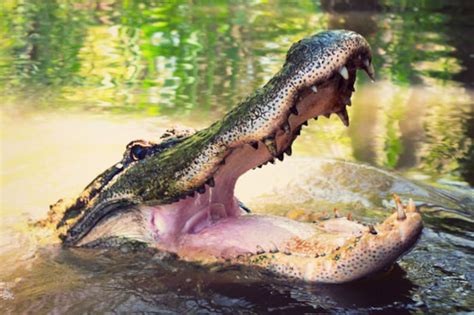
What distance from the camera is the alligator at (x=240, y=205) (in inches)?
104

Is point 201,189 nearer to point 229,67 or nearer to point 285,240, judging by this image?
point 285,240

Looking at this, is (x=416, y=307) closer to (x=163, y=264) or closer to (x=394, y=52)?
(x=163, y=264)

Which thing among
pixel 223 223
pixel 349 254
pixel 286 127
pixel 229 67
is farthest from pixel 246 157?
pixel 229 67

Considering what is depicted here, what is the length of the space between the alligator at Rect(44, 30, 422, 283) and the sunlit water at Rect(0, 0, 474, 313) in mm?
92

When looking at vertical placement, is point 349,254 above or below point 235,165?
below

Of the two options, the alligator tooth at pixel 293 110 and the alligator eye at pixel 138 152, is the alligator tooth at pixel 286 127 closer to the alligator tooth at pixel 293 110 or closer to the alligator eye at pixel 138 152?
the alligator tooth at pixel 293 110

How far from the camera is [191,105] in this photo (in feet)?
Answer: 21.3

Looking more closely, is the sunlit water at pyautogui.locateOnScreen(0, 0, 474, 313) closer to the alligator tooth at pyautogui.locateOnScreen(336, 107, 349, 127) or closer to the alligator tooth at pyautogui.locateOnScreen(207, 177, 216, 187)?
the alligator tooth at pyautogui.locateOnScreen(207, 177, 216, 187)

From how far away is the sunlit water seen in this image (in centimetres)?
295

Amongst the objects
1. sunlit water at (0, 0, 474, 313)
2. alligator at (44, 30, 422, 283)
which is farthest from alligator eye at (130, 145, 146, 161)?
sunlit water at (0, 0, 474, 313)

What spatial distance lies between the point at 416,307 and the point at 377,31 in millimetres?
8358

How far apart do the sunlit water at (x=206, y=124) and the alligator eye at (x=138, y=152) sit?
17 centimetres

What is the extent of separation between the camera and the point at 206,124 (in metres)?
5.84

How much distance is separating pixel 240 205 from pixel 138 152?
517 millimetres
